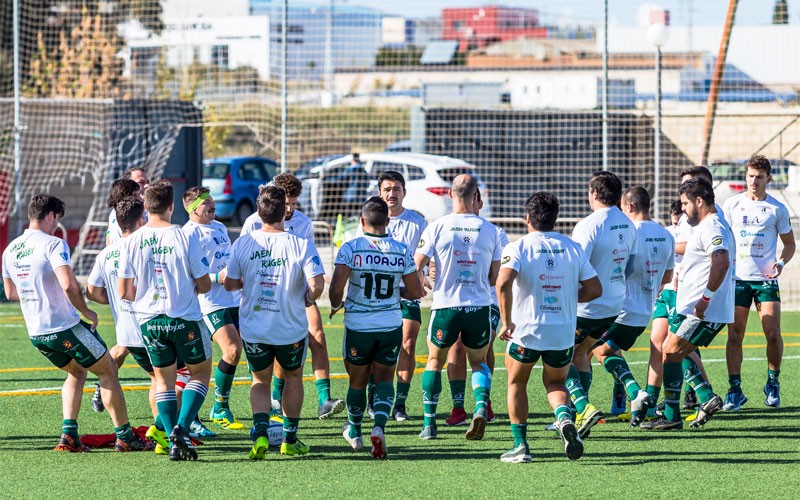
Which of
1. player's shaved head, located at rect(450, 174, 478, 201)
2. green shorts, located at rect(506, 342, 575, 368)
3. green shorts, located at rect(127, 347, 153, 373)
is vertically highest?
player's shaved head, located at rect(450, 174, 478, 201)

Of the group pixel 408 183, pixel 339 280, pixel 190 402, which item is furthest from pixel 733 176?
pixel 190 402

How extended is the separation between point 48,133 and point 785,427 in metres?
17.4

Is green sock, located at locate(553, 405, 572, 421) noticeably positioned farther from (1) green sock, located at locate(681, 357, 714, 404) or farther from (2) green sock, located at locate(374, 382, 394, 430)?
(1) green sock, located at locate(681, 357, 714, 404)

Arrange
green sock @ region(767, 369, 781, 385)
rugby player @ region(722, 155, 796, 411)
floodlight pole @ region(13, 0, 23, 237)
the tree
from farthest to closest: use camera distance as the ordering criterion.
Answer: the tree < floodlight pole @ region(13, 0, 23, 237) < rugby player @ region(722, 155, 796, 411) < green sock @ region(767, 369, 781, 385)

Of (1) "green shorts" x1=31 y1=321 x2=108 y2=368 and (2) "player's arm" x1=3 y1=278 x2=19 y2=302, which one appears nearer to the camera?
(1) "green shorts" x1=31 y1=321 x2=108 y2=368

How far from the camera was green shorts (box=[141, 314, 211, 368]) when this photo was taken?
26.0 feet

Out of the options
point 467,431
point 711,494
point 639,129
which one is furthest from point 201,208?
point 639,129

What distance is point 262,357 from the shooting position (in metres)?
8.00

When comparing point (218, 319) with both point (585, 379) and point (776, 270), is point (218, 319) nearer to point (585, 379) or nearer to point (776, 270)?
point (585, 379)

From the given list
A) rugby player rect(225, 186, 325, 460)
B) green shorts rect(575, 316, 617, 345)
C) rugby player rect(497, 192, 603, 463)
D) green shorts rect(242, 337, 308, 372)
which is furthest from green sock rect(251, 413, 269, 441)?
green shorts rect(575, 316, 617, 345)

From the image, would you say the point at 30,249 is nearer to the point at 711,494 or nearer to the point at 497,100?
the point at 711,494

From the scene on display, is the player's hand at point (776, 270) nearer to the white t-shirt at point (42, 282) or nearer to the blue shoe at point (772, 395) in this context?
the blue shoe at point (772, 395)

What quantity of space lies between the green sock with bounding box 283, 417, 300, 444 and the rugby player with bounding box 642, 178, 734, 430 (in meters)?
2.81

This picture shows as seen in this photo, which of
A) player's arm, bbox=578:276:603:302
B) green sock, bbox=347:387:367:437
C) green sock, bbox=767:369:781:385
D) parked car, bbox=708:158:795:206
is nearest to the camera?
player's arm, bbox=578:276:603:302
